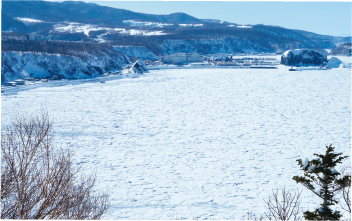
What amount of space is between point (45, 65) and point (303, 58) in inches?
1689

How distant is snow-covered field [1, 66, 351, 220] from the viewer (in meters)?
7.66

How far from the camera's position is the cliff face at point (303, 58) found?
5631 cm

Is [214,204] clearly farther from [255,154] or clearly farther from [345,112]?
[345,112]

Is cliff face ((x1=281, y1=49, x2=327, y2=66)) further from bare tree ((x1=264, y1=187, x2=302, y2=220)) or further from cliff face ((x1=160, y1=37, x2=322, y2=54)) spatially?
bare tree ((x1=264, y1=187, x2=302, y2=220))

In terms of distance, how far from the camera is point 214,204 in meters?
7.41

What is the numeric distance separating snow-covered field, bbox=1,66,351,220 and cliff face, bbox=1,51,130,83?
522 inches

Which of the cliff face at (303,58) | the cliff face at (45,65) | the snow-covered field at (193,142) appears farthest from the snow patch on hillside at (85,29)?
the snow-covered field at (193,142)

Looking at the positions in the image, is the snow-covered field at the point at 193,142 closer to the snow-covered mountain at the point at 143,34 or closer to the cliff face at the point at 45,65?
the cliff face at the point at 45,65

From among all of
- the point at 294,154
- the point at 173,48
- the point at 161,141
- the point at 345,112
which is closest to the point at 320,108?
the point at 345,112

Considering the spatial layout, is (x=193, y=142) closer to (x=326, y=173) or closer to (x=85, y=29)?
(x=326, y=173)

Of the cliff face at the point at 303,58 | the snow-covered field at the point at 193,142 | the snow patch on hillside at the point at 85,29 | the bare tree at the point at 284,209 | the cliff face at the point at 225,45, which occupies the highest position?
the snow patch on hillside at the point at 85,29

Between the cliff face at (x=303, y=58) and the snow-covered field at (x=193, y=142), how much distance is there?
34197 millimetres

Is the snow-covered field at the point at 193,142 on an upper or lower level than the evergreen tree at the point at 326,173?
lower

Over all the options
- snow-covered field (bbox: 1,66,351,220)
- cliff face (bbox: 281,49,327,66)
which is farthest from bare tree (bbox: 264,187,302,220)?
cliff face (bbox: 281,49,327,66)
